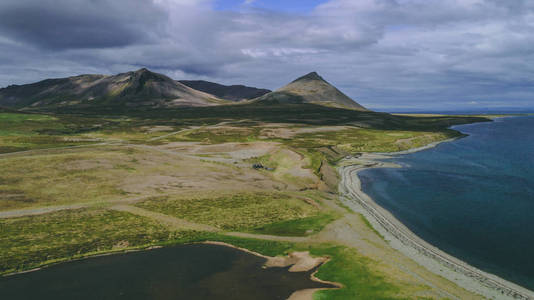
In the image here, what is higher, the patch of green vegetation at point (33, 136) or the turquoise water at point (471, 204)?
the patch of green vegetation at point (33, 136)

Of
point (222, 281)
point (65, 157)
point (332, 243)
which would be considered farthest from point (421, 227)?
point (65, 157)

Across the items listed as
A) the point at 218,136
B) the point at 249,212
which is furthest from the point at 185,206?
the point at 218,136

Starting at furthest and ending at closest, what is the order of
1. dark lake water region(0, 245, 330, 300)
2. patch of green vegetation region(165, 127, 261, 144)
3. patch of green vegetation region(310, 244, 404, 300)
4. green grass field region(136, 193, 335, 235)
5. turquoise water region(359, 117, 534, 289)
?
patch of green vegetation region(165, 127, 261, 144)
green grass field region(136, 193, 335, 235)
turquoise water region(359, 117, 534, 289)
dark lake water region(0, 245, 330, 300)
patch of green vegetation region(310, 244, 404, 300)

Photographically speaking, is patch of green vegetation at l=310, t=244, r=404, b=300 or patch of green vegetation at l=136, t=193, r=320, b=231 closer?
patch of green vegetation at l=310, t=244, r=404, b=300

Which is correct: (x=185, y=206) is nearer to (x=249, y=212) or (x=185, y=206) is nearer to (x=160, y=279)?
(x=249, y=212)

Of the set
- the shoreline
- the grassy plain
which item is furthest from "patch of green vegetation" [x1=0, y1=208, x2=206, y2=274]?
the shoreline

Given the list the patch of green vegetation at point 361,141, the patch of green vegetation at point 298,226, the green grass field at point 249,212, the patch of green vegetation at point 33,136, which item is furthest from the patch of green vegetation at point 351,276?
the patch of green vegetation at point 33,136

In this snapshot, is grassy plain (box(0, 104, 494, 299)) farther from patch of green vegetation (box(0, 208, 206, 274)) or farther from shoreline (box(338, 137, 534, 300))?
shoreline (box(338, 137, 534, 300))

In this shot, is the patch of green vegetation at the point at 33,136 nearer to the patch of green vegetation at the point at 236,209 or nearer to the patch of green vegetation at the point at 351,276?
the patch of green vegetation at the point at 236,209
